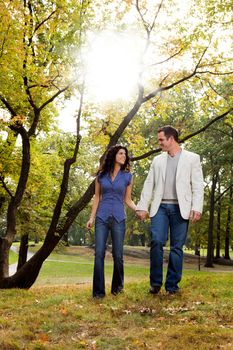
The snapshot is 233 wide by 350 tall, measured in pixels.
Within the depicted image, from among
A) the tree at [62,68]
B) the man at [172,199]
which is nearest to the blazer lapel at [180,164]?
the man at [172,199]

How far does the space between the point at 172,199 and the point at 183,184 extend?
0.27 meters

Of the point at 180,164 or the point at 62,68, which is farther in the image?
the point at 62,68

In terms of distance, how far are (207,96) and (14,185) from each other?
1042cm

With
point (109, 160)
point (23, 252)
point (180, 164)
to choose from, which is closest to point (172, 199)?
point (180, 164)

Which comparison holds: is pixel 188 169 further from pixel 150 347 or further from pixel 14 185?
pixel 14 185

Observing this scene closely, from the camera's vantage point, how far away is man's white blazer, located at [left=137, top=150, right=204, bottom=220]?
6.18 m

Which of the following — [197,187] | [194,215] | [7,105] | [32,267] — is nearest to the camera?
[194,215]

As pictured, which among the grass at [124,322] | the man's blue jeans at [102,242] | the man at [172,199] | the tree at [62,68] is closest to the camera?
the grass at [124,322]

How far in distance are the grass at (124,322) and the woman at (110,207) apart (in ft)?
1.43

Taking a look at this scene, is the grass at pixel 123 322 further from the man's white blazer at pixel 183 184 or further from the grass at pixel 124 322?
the man's white blazer at pixel 183 184

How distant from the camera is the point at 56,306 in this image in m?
5.76

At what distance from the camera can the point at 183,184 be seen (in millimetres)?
6203

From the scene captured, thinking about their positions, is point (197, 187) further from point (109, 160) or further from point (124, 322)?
point (124, 322)

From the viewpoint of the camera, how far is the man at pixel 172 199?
620 cm
